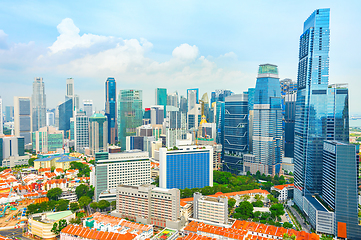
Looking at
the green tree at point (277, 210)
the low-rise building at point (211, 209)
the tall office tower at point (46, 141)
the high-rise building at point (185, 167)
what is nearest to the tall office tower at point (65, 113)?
the tall office tower at point (46, 141)

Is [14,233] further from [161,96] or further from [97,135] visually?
[161,96]

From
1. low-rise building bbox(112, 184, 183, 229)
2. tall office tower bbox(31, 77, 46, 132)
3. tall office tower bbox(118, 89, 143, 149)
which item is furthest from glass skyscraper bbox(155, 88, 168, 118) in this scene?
low-rise building bbox(112, 184, 183, 229)

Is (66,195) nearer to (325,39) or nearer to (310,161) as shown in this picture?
(310,161)

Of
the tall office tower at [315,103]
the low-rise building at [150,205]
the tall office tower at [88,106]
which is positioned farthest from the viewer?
the tall office tower at [88,106]

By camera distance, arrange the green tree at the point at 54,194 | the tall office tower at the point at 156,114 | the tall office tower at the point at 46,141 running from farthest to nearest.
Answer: the tall office tower at the point at 156,114
the tall office tower at the point at 46,141
the green tree at the point at 54,194

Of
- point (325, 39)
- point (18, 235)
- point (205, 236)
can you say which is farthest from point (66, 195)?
point (325, 39)

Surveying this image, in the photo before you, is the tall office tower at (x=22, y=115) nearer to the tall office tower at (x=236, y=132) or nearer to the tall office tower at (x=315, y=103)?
the tall office tower at (x=236, y=132)

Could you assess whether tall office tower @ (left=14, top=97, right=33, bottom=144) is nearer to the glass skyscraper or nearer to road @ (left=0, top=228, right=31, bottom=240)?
the glass skyscraper
